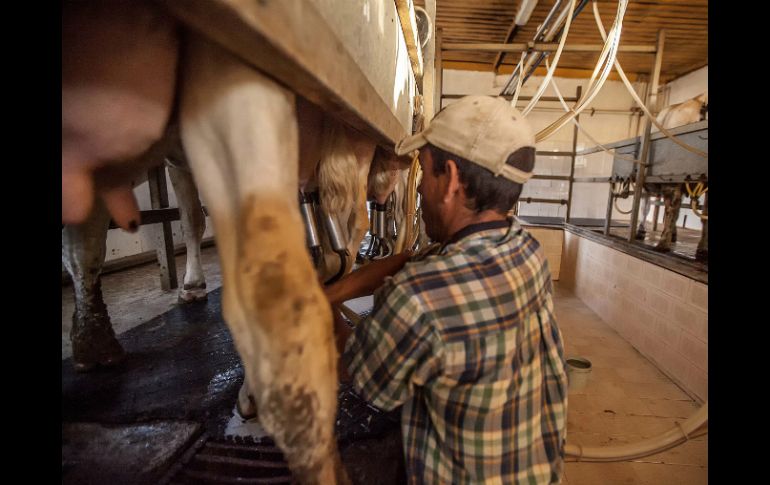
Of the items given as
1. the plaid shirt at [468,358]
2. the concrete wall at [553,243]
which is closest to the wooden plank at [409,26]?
the plaid shirt at [468,358]

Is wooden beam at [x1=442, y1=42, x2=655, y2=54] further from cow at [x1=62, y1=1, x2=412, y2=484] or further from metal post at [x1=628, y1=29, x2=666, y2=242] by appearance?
cow at [x1=62, y1=1, x2=412, y2=484]

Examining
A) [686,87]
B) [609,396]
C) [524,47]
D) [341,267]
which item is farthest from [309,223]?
[686,87]

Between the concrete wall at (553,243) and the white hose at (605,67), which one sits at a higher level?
the white hose at (605,67)

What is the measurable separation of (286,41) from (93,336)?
2.06m

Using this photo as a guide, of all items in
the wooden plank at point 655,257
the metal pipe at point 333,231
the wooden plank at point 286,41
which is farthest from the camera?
the wooden plank at point 655,257

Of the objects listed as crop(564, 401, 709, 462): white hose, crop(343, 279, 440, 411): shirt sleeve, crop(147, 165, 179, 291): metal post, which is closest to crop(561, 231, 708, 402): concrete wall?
crop(564, 401, 709, 462): white hose

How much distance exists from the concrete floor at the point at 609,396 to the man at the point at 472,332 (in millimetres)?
1208

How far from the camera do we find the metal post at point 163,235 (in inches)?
119

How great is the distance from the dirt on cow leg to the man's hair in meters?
1.80

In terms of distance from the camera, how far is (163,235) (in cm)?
306

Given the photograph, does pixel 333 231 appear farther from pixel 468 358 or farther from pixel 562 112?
pixel 562 112

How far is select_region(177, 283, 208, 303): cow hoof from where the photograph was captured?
293 centimetres

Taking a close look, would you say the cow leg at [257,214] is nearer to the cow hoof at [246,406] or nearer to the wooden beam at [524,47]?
the cow hoof at [246,406]
